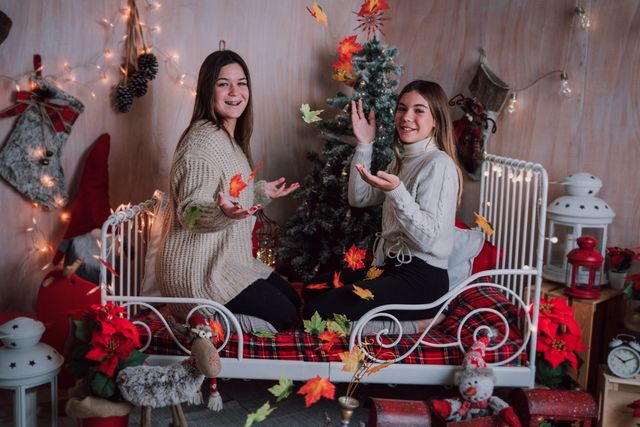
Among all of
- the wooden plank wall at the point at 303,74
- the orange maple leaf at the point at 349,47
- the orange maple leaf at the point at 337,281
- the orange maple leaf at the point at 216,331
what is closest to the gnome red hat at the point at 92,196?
the wooden plank wall at the point at 303,74

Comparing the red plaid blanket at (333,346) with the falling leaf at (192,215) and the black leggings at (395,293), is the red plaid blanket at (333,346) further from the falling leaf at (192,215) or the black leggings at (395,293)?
the falling leaf at (192,215)

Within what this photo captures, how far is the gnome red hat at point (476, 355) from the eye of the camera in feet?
8.72

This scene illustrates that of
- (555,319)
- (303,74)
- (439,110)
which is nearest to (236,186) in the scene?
(439,110)

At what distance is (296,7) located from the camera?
409cm

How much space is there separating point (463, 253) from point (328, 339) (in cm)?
80

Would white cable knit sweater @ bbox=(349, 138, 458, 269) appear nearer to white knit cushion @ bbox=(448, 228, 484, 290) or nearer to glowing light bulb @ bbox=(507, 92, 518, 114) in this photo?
white knit cushion @ bbox=(448, 228, 484, 290)

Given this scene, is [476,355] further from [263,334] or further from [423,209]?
[263,334]

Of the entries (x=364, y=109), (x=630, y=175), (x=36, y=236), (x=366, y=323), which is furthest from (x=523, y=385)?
(x=36, y=236)

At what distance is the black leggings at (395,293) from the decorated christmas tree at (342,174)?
0.65 metres

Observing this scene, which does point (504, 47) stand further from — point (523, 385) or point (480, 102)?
point (523, 385)

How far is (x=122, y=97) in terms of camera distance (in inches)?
138

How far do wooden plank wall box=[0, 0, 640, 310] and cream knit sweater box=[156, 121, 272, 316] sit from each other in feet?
3.05

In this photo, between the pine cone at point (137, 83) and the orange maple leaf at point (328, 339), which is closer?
the orange maple leaf at point (328, 339)

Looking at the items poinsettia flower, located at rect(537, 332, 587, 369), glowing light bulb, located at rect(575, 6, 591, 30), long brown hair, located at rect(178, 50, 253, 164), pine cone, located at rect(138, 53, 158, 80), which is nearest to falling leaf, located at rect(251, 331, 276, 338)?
long brown hair, located at rect(178, 50, 253, 164)
